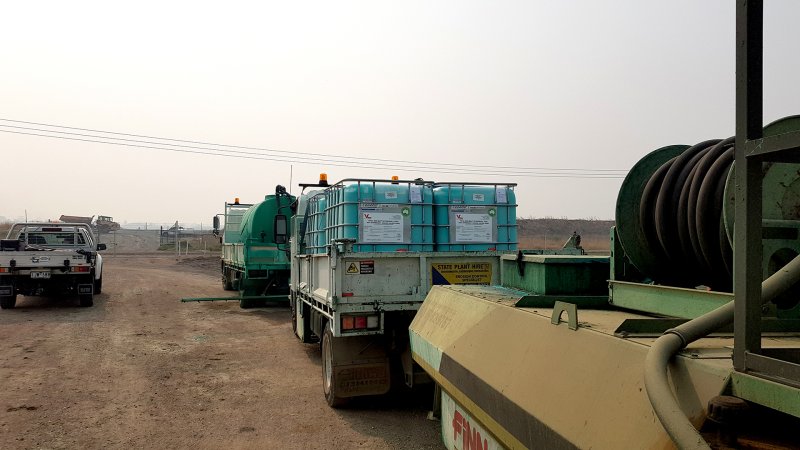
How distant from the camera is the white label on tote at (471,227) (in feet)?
25.9

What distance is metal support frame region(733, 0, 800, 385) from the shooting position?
58.0 inches

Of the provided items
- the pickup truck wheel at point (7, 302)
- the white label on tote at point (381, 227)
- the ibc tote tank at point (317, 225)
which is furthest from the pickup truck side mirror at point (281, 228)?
the pickup truck wheel at point (7, 302)

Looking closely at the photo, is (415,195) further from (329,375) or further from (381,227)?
(329,375)

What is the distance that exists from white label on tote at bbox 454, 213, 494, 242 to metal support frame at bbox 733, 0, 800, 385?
6.38 meters

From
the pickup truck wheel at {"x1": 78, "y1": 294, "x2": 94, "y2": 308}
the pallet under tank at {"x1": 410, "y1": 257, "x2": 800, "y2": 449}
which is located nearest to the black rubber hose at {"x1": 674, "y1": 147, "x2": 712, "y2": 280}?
the pallet under tank at {"x1": 410, "y1": 257, "x2": 800, "y2": 449}

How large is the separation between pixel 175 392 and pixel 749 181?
299 inches

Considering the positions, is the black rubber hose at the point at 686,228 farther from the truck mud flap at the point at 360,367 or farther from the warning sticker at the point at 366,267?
the truck mud flap at the point at 360,367

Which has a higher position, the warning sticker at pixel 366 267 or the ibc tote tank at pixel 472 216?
the ibc tote tank at pixel 472 216

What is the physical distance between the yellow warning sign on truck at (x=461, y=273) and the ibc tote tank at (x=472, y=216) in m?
→ 0.64

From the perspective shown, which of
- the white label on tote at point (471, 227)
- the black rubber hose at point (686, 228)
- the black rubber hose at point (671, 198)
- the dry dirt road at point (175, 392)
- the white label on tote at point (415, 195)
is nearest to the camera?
the black rubber hose at point (686, 228)

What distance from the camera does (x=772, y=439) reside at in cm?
146

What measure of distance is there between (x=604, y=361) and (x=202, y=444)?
4.87 m

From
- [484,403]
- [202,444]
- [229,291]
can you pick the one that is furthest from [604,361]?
[229,291]

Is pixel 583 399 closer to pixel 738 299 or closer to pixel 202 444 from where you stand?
pixel 738 299
